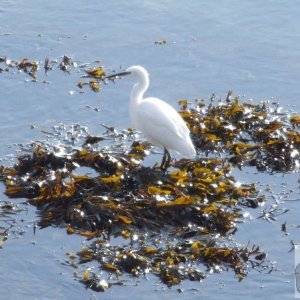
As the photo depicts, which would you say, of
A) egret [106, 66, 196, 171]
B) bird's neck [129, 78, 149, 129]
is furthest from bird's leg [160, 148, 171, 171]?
bird's neck [129, 78, 149, 129]

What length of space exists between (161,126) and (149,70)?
10.7ft

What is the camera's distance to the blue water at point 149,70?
8.85m

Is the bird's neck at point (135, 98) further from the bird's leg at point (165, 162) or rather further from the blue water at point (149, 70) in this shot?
the blue water at point (149, 70)

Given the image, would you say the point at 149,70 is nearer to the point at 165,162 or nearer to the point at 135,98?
the point at 135,98

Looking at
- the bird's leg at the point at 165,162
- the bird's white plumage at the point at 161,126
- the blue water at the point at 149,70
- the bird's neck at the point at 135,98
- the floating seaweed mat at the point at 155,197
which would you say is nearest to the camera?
the blue water at the point at 149,70

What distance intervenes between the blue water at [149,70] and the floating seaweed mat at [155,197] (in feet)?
0.59

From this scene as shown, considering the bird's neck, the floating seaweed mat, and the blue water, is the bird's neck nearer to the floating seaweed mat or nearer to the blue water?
the floating seaweed mat

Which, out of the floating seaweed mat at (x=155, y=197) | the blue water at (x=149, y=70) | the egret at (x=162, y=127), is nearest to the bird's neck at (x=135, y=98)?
the egret at (x=162, y=127)

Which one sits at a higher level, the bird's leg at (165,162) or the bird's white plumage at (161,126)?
the bird's white plumage at (161,126)

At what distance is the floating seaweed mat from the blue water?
181 millimetres

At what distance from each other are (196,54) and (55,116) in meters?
3.16

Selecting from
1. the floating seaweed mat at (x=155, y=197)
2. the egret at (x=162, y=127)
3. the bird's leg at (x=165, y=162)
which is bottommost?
the floating seaweed mat at (x=155, y=197)

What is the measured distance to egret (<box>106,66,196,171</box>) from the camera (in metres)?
10.4

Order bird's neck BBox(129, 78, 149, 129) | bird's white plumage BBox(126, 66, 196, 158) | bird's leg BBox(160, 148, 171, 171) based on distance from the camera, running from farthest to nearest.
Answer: bird's neck BBox(129, 78, 149, 129) < bird's leg BBox(160, 148, 171, 171) < bird's white plumage BBox(126, 66, 196, 158)
